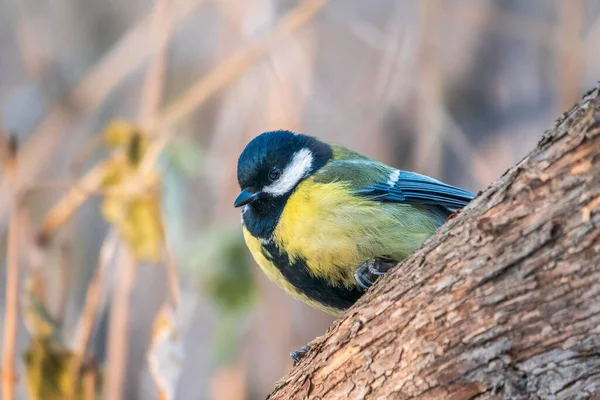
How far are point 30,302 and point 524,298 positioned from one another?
104cm

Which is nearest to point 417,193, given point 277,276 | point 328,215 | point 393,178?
point 393,178

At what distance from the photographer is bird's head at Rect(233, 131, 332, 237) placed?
4.49 ft

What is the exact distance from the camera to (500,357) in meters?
0.74

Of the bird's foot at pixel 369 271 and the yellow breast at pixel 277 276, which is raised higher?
the yellow breast at pixel 277 276

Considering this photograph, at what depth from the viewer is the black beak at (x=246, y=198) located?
1.35 meters

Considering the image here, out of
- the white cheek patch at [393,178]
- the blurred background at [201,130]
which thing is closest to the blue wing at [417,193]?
the white cheek patch at [393,178]

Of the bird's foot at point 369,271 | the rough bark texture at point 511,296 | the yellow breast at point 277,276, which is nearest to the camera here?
the rough bark texture at point 511,296

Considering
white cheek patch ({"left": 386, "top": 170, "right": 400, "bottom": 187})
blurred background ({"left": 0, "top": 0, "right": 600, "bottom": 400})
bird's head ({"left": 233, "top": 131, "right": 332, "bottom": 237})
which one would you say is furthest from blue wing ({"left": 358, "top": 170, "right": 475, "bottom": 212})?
blurred background ({"left": 0, "top": 0, "right": 600, "bottom": 400})

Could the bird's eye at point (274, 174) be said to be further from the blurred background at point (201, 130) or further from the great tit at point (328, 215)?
the blurred background at point (201, 130)

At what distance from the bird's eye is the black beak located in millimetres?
52

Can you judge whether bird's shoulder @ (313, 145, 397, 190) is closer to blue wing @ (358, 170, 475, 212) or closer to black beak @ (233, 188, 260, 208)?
blue wing @ (358, 170, 475, 212)

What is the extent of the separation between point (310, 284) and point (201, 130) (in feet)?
5.72

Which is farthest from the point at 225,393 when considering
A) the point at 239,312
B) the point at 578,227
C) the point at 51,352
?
the point at 578,227

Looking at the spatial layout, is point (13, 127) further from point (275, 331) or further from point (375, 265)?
point (375, 265)
